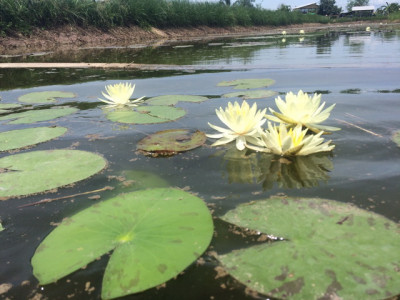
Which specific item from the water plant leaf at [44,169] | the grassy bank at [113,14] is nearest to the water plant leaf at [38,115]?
the water plant leaf at [44,169]

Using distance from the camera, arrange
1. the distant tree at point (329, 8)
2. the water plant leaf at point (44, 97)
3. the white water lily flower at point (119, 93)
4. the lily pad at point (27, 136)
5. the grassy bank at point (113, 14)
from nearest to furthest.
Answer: the lily pad at point (27, 136) → the white water lily flower at point (119, 93) → the water plant leaf at point (44, 97) → the grassy bank at point (113, 14) → the distant tree at point (329, 8)

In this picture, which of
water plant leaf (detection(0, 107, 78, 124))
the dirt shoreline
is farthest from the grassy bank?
water plant leaf (detection(0, 107, 78, 124))

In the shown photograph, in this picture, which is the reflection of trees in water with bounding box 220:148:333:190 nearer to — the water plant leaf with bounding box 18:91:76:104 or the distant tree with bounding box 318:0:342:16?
the water plant leaf with bounding box 18:91:76:104

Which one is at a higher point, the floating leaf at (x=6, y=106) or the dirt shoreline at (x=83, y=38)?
the dirt shoreline at (x=83, y=38)

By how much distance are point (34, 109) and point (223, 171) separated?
2008mm

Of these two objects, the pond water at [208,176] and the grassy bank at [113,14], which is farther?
the grassy bank at [113,14]

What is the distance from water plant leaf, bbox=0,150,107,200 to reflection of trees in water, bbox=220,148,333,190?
59 cm

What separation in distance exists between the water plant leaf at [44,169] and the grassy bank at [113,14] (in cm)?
1054

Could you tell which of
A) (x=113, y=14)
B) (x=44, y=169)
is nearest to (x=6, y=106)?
(x=44, y=169)

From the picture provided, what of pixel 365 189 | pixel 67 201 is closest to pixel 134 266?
pixel 67 201

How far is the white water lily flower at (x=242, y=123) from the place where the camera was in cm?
145

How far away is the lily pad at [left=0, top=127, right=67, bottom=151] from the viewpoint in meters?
1.71

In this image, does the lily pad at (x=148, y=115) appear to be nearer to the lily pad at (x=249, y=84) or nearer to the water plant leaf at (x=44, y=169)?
the water plant leaf at (x=44, y=169)

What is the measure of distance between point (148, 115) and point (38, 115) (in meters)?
0.86
